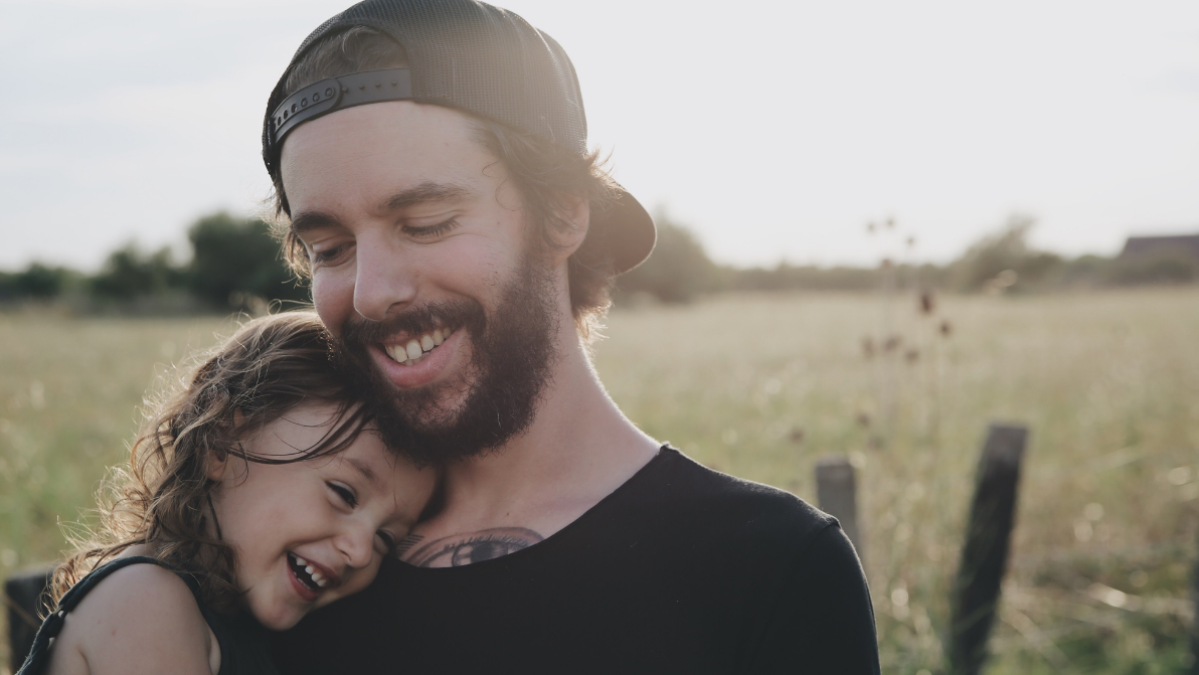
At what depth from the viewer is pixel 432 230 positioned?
58.3 inches

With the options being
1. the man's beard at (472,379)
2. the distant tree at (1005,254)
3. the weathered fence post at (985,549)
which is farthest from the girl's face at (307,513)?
the distant tree at (1005,254)

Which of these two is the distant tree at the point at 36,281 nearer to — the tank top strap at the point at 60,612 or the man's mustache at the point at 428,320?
the tank top strap at the point at 60,612

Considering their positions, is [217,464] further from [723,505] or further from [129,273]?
[129,273]

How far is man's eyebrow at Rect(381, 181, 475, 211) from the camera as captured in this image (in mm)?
1432

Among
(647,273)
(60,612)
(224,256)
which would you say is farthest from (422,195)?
(647,273)

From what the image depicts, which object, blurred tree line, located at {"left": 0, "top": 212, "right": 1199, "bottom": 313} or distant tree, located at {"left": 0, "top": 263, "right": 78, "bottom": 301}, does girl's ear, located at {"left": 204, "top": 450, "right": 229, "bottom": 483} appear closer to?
blurred tree line, located at {"left": 0, "top": 212, "right": 1199, "bottom": 313}

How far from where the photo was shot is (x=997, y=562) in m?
3.17

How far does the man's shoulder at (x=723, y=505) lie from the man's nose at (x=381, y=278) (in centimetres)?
59

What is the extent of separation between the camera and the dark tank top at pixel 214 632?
129cm

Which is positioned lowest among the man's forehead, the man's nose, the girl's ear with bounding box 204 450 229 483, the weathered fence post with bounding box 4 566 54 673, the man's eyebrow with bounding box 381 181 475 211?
the weathered fence post with bounding box 4 566 54 673

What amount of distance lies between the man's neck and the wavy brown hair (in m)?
0.28

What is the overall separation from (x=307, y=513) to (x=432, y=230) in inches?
25.9

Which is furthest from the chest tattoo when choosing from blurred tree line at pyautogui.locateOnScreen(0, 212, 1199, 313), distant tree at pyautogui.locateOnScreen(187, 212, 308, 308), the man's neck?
distant tree at pyautogui.locateOnScreen(187, 212, 308, 308)

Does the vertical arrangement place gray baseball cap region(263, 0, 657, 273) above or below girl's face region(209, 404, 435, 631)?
above
